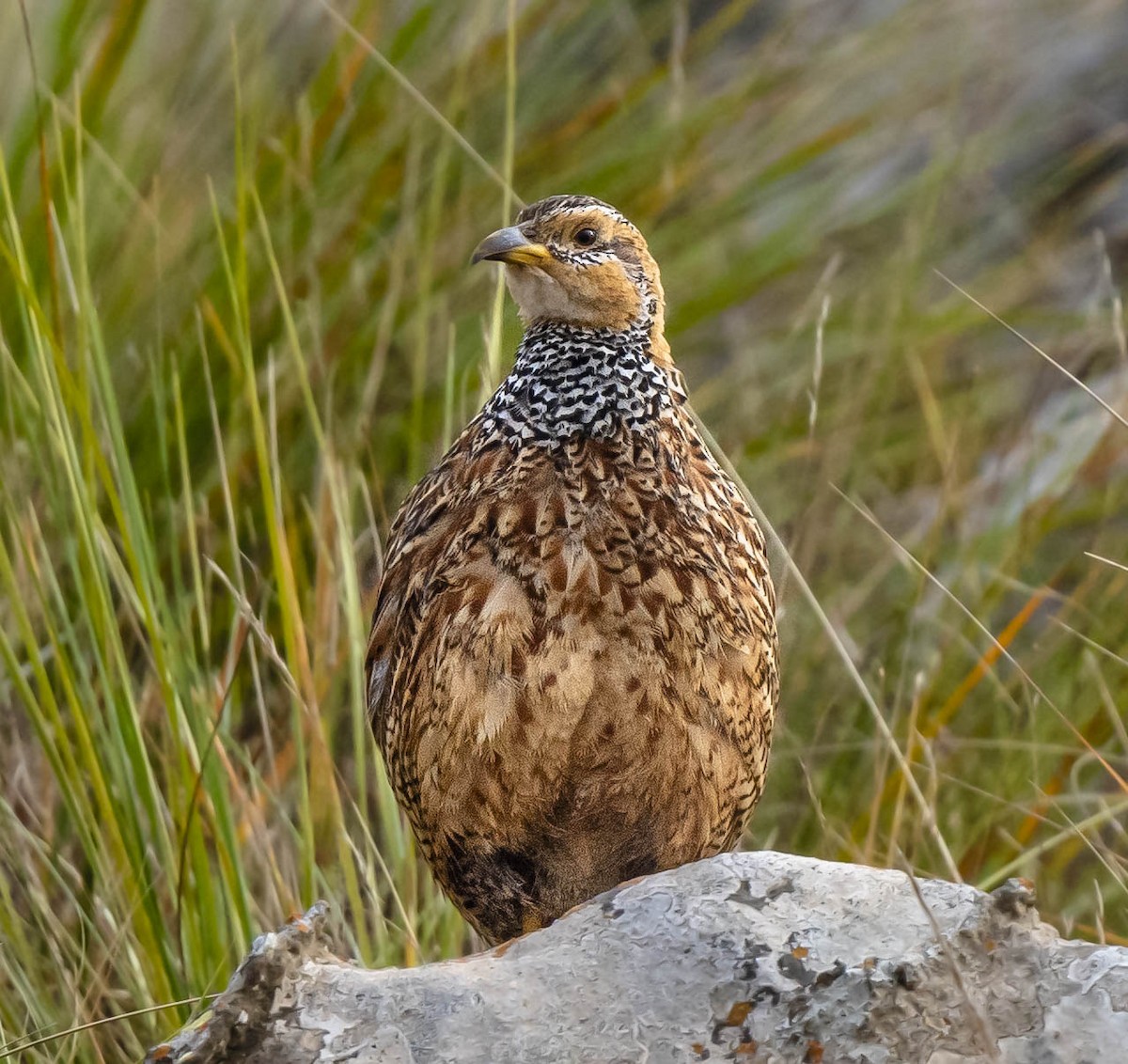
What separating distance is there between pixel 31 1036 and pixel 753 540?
139 centimetres

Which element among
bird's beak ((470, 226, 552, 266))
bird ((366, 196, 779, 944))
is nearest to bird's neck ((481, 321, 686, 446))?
bird ((366, 196, 779, 944))

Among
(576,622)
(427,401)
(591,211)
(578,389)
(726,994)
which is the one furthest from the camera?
(427,401)

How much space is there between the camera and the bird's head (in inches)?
121

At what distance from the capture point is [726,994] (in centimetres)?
205

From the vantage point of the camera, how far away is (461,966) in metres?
2.15

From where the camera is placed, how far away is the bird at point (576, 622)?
2842mm

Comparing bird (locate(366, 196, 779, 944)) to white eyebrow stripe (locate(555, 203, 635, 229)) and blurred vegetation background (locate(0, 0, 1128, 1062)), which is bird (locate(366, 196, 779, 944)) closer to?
white eyebrow stripe (locate(555, 203, 635, 229))

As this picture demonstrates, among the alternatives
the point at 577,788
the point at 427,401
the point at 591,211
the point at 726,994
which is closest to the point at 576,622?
the point at 577,788

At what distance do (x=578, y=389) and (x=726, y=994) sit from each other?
1208 millimetres

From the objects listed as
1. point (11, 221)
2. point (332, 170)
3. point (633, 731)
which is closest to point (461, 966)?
point (633, 731)

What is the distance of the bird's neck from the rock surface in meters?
1.02

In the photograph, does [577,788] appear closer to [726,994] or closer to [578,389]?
[578,389]

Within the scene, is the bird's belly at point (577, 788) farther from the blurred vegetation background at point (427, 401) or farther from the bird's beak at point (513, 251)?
the bird's beak at point (513, 251)

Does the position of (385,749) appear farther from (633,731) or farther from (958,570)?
(958,570)
